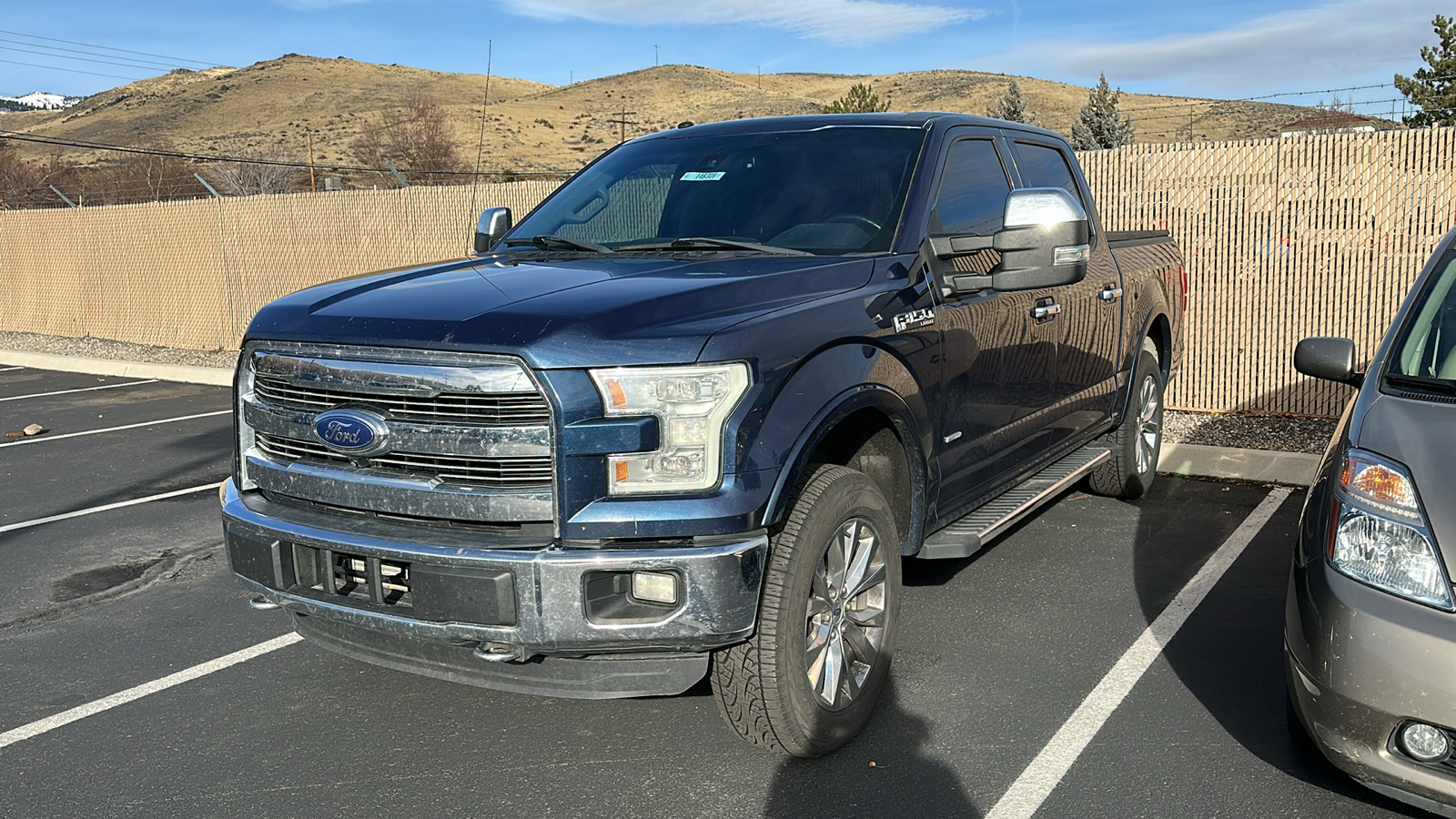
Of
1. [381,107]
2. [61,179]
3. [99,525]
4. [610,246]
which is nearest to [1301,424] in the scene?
[610,246]

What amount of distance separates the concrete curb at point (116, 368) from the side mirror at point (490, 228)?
8.71 m

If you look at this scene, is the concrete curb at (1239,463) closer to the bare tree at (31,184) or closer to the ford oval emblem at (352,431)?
the ford oval emblem at (352,431)

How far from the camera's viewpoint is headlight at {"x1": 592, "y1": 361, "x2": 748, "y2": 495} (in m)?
3.10

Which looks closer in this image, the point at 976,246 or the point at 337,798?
the point at 337,798

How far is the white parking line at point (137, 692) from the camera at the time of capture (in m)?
3.97

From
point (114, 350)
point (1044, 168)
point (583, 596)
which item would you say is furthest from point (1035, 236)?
point (114, 350)

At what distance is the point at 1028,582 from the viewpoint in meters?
5.30

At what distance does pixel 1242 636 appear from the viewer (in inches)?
179

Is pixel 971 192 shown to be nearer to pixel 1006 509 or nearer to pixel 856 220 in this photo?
pixel 856 220

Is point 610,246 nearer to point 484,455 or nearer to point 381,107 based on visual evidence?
point 484,455

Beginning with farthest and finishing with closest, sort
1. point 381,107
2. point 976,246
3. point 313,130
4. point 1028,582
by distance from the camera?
1. point 381,107
2. point 313,130
3. point 1028,582
4. point 976,246

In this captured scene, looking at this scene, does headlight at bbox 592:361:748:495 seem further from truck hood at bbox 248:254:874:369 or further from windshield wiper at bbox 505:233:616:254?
windshield wiper at bbox 505:233:616:254

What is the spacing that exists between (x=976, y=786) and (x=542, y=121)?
96036mm

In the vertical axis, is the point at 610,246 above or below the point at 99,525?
above
